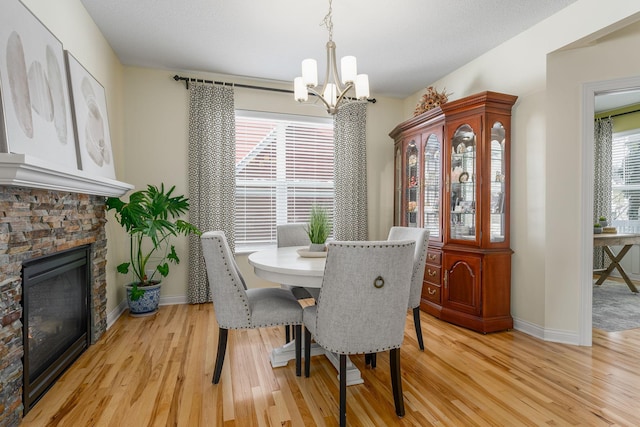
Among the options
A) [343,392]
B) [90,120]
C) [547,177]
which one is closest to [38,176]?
[90,120]

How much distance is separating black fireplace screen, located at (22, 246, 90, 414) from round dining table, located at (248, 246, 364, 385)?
1216 mm

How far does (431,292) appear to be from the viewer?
11.4 feet

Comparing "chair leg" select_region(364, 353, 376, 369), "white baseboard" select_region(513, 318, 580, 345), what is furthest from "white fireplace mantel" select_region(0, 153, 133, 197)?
"white baseboard" select_region(513, 318, 580, 345)

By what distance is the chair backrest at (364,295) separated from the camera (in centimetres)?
153

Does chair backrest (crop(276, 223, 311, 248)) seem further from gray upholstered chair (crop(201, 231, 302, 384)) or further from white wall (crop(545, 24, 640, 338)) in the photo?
white wall (crop(545, 24, 640, 338))

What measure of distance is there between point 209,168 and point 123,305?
5.79ft

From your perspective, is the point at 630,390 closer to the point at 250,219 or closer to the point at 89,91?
the point at 250,219

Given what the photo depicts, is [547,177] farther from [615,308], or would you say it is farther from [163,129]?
[163,129]

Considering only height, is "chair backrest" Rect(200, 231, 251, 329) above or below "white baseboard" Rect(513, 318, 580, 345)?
above

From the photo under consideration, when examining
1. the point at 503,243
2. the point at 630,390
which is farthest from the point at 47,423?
the point at 503,243

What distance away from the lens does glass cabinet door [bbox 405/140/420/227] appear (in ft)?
12.4

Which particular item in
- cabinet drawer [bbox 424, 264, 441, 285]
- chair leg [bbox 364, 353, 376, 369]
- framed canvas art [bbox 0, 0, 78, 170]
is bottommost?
chair leg [bbox 364, 353, 376, 369]

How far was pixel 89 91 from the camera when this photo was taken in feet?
8.58

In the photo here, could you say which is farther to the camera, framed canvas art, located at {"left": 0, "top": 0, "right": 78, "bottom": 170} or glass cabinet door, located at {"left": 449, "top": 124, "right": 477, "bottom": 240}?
glass cabinet door, located at {"left": 449, "top": 124, "right": 477, "bottom": 240}
